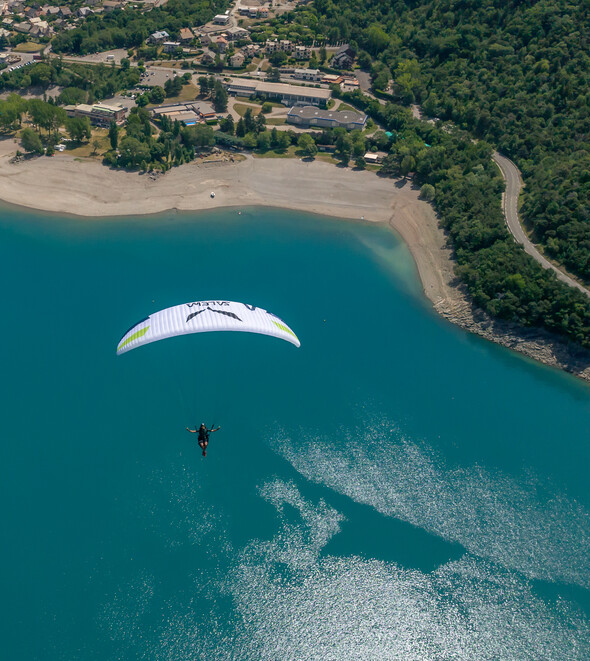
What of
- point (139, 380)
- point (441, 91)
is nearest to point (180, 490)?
point (139, 380)

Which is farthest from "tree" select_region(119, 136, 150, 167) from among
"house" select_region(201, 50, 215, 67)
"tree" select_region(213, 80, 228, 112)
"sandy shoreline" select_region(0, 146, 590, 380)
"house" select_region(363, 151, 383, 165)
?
"house" select_region(201, 50, 215, 67)

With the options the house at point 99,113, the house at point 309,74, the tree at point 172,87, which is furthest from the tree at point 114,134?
the house at point 309,74

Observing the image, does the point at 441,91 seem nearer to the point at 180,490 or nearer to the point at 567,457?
the point at 567,457

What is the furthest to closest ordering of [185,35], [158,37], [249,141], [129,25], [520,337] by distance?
[185,35]
[129,25]
[158,37]
[249,141]
[520,337]

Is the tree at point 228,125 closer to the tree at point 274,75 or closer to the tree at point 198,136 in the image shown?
the tree at point 198,136

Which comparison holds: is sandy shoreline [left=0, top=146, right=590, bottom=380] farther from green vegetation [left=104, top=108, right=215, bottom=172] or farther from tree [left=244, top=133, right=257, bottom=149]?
tree [left=244, top=133, right=257, bottom=149]

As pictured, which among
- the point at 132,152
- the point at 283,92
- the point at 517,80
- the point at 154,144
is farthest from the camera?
the point at 283,92

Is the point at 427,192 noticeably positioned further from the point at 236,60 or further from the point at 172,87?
the point at 236,60

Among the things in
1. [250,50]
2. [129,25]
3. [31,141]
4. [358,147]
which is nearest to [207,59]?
[250,50]
